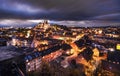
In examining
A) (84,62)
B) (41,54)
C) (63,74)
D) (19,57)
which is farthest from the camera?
(41,54)

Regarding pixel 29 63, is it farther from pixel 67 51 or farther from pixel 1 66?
pixel 1 66

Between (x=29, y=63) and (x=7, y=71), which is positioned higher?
(x=7, y=71)

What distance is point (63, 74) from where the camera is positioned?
87.3 feet

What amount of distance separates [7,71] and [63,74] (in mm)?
20053

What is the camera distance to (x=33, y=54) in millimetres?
37844

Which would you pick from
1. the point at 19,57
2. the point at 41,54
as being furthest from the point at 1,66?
the point at 41,54

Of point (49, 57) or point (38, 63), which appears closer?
point (38, 63)

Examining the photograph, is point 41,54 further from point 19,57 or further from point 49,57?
point 19,57

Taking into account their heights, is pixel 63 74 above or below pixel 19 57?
below

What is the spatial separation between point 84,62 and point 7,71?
30065mm

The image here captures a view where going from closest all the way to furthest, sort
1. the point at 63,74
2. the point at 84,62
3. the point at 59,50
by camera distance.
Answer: the point at 63,74 → the point at 84,62 → the point at 59,50

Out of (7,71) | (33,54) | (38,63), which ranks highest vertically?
(7,71)

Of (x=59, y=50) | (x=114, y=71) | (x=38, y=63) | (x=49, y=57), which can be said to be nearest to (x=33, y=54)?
(x=38, y=63)

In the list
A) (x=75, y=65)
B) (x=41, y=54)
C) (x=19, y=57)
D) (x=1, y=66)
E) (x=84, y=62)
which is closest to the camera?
(x=1, y=66)
